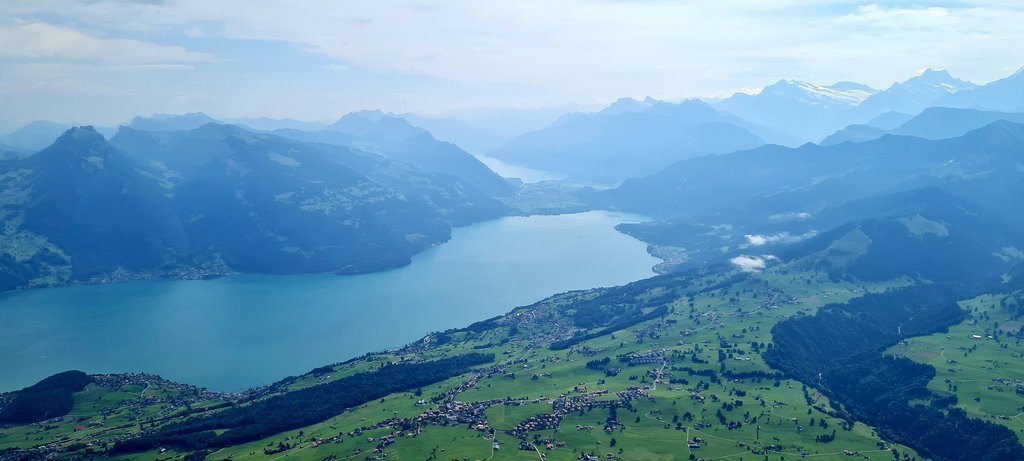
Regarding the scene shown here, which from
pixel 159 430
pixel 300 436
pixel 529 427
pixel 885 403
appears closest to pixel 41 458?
pixel 159 430

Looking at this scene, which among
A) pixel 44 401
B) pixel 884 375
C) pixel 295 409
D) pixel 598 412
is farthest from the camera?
pixel 884 375

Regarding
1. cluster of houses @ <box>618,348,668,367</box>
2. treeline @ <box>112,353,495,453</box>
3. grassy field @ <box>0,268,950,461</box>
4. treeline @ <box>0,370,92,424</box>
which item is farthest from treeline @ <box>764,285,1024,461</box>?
treeline @ <box>0,370,92,424</box>

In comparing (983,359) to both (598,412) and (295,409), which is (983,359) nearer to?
(598,412)

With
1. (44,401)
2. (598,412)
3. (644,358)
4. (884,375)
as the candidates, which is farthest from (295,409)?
(884,375)

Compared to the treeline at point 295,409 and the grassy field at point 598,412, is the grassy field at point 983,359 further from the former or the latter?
the treeline at point 295,409

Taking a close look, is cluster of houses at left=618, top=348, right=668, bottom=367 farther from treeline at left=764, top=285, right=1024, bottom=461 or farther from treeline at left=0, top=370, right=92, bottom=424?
treeline at left=0, top=370, right=92, bottom=424
